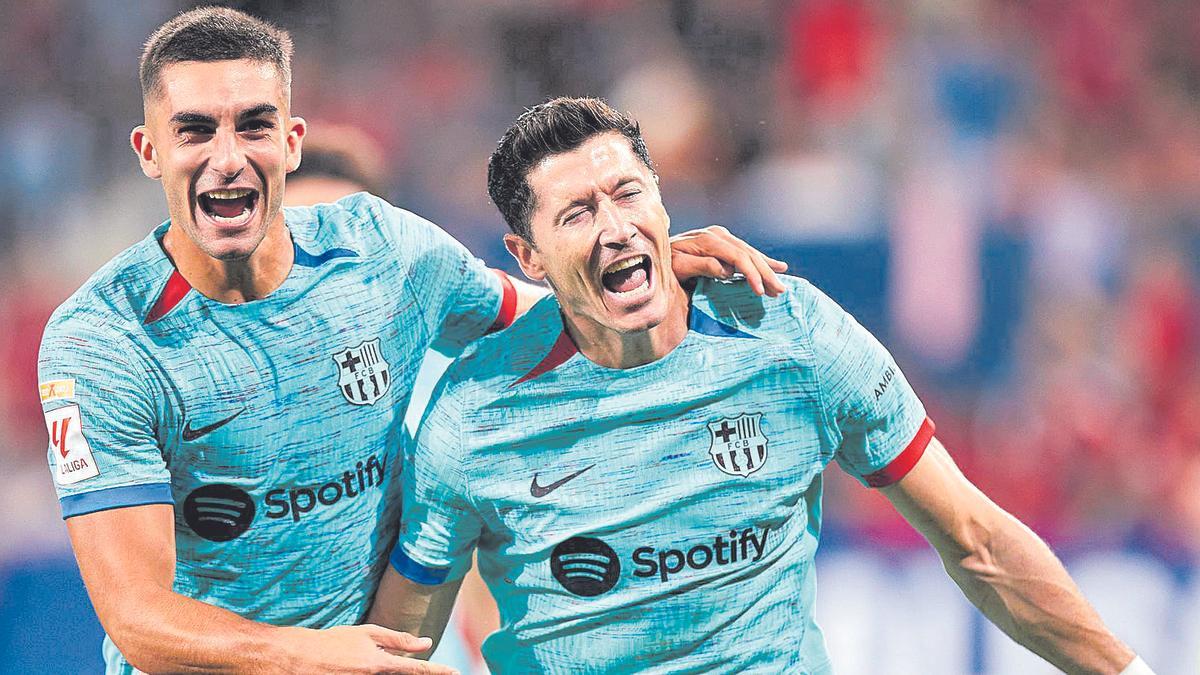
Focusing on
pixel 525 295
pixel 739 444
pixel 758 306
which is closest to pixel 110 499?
pixel 525 295

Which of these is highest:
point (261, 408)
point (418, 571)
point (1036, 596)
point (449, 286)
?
point (449, 286)

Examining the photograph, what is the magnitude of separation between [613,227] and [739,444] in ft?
1.77

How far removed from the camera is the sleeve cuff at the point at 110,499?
285 centimetres

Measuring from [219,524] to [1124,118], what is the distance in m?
5.53

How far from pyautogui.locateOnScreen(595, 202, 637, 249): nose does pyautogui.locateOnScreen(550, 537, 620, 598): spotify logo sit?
635 mm

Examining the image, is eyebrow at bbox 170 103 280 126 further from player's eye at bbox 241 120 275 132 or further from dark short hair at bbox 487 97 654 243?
dark short hair at bbox 487 97 654 243

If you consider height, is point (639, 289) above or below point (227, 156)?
below

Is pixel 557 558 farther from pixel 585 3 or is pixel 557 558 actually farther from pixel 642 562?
pixel 585 3

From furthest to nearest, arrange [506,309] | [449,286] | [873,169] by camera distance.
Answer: [873,169] → [506,309] → [449,286]

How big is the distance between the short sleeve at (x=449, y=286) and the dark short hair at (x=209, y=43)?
0.47 m

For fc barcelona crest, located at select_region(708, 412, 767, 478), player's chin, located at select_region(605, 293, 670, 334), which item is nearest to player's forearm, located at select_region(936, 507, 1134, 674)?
fc barcelona crest, located at select_region(708, 412, 767, 478)

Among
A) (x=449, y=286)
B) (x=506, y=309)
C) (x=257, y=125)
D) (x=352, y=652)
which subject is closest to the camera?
(x=352, y=652)

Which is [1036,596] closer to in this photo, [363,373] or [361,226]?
[363,373]

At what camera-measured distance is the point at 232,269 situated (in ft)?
9.88
